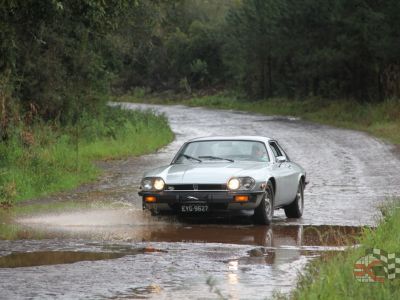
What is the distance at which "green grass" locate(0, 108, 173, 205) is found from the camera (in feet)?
61.4

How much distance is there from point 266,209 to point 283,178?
1.08 meters

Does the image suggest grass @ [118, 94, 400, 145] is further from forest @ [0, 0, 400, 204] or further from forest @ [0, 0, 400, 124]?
forest @ [0, 0, 400, 124]

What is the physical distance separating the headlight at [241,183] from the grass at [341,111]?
20.8 meters

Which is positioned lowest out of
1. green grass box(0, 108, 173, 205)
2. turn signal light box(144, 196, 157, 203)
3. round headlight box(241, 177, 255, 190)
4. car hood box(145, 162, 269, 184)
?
green grass box(0, 108, 173, 205)

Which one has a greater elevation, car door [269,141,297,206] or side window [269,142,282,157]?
side window [269,142,282,157]

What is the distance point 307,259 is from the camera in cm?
1065

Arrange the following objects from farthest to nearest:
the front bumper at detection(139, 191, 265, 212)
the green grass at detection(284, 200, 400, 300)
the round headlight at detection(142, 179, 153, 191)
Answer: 1. the round headlight at detection(142, 179, 153, 191)
2. the front bumper at detection(139, 191, 265, 212)
3. the green grass at detection(284, 200, 400, 300)

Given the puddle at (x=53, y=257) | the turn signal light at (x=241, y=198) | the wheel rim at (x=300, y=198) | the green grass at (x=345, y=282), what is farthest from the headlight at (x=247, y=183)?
the green grass at (x=345, y=282)

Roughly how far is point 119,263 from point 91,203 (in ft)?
23.2

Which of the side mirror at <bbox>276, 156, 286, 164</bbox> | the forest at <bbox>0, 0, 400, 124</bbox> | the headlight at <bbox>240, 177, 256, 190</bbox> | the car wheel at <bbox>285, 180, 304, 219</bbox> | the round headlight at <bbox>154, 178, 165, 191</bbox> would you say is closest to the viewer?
the headlight at <bbox>240, 177, 256, 190</bbox>

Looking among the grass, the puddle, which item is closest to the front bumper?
the puddle

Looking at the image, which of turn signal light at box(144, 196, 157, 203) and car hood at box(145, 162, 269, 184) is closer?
car hood at box(145, 162, 269, 184)

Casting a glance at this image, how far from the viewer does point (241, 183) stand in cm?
1377

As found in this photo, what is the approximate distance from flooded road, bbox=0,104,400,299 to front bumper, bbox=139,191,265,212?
0.33m
